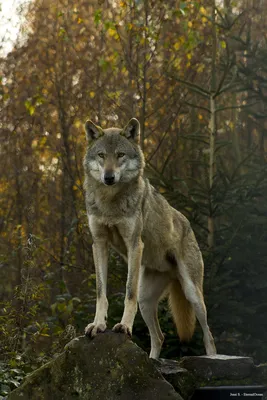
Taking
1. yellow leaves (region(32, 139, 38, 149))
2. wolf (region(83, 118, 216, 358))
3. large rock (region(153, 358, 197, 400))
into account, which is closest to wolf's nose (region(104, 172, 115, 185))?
wolf (region(83, 118, 216, 358))

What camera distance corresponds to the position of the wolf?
19.3 ft

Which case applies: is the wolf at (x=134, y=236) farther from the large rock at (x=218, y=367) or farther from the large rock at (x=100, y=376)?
the large rock at (x=218, y=367)

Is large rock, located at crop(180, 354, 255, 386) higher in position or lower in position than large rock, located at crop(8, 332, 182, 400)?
lower

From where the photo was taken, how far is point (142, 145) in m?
10.7

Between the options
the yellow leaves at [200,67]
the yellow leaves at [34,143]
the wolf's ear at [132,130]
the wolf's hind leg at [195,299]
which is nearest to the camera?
the wolf's ear at [132,130]

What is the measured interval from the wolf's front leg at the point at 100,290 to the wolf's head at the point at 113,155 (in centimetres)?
65

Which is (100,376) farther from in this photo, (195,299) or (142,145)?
(142,145)

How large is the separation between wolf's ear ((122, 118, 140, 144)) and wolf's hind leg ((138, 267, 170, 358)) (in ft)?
5.31

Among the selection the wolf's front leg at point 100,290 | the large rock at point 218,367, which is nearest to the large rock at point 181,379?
the large rock at point 218,367

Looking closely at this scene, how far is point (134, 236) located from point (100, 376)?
50.8 inches

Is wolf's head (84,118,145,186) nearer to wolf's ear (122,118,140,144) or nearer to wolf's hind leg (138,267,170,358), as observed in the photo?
wolf's ear (122,118,140,144)

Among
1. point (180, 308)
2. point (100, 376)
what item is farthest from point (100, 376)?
point (180, 308)

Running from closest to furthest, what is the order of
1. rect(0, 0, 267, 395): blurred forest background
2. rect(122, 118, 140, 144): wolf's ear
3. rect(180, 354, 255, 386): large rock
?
rect(122, 118, 140, 144): wolf's ear
rect(180, 354, 255, 386): large rock
rect(0, 0, 267, 395): blurred forest background

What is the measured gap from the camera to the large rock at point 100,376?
5.43 metres
